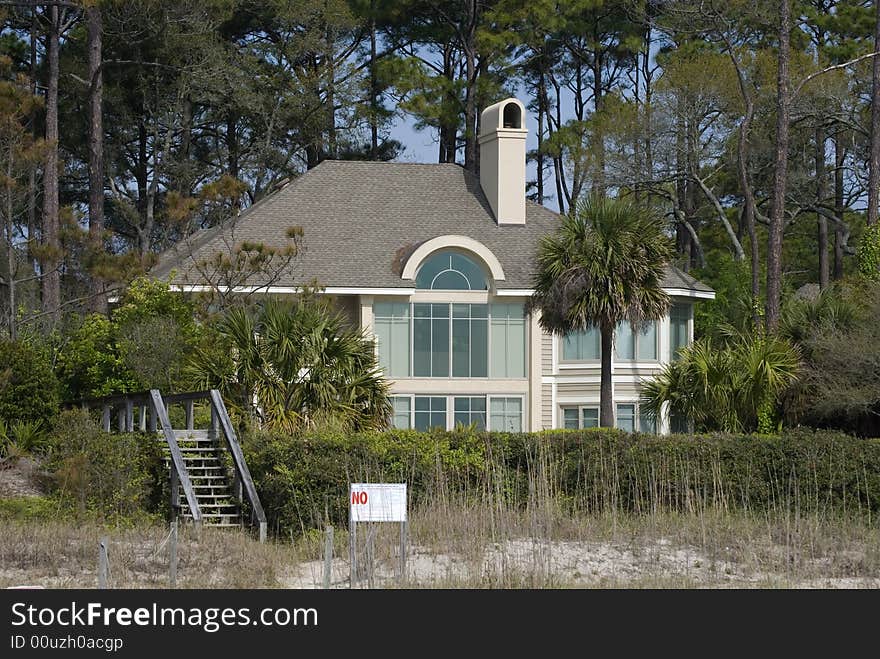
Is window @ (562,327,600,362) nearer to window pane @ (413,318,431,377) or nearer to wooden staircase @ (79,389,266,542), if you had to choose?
window pane @ (413,318,431,377)

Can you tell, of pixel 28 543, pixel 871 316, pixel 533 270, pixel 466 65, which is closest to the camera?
pixel 28 543

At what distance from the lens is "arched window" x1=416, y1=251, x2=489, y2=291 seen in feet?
107

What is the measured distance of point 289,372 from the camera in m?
24.5

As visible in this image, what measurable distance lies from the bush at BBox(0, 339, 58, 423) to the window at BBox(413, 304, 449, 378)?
9.62m

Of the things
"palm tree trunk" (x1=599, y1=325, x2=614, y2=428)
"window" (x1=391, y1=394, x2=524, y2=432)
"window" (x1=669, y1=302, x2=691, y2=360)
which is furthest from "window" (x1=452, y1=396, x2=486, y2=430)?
"window" (x1=669, y1=302, x2=691, y2=360)

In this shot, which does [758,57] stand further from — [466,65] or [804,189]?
[466,65]

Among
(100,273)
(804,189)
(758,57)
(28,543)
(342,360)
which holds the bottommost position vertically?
(28,543)

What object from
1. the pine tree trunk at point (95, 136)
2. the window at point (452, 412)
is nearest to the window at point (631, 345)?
the window at point (452, 412)

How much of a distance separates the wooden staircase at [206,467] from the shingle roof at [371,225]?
9.10 meters

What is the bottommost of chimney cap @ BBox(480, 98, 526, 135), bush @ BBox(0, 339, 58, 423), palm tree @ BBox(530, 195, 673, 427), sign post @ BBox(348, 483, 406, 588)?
sign post @ BBox(348, 483, 406, 588)

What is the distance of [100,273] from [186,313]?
1908 mm

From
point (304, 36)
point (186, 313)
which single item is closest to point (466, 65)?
point (304, 36)

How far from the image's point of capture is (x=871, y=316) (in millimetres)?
26750

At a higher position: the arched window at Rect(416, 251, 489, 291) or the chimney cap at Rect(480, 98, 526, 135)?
the chimney cap at Rect(480, 98, 526, 135)
